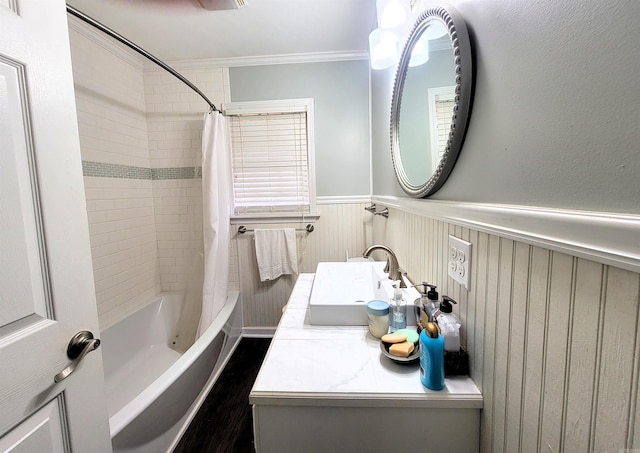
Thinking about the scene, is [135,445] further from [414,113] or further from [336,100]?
[336,100]

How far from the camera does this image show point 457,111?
2.03ft

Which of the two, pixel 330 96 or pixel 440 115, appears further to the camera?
pixel 330 96

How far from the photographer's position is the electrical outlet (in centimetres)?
65

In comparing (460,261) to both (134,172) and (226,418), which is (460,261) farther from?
(134,172)

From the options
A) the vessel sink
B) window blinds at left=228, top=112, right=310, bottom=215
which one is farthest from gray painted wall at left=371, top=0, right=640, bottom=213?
window blinds at left=228, top=112, right=310, bottom=215

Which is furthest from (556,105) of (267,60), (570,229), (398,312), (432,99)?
(267,60)

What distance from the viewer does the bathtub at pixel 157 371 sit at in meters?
1.05

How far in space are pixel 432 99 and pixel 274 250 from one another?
5.21 ft

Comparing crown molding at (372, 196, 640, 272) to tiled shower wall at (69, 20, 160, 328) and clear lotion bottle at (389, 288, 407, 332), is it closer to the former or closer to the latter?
clear lotion bottle at (389, 288, 407, 332)

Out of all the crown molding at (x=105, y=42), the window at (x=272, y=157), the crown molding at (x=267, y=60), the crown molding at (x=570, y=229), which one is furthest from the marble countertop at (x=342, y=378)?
the crown molding at (x=105, y=42)

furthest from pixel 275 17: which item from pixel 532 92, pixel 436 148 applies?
pixel 532 92

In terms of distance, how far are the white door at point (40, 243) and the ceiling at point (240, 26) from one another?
1.12 m

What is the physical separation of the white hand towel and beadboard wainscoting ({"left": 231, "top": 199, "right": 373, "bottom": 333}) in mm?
76

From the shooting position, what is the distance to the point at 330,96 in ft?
6.56
